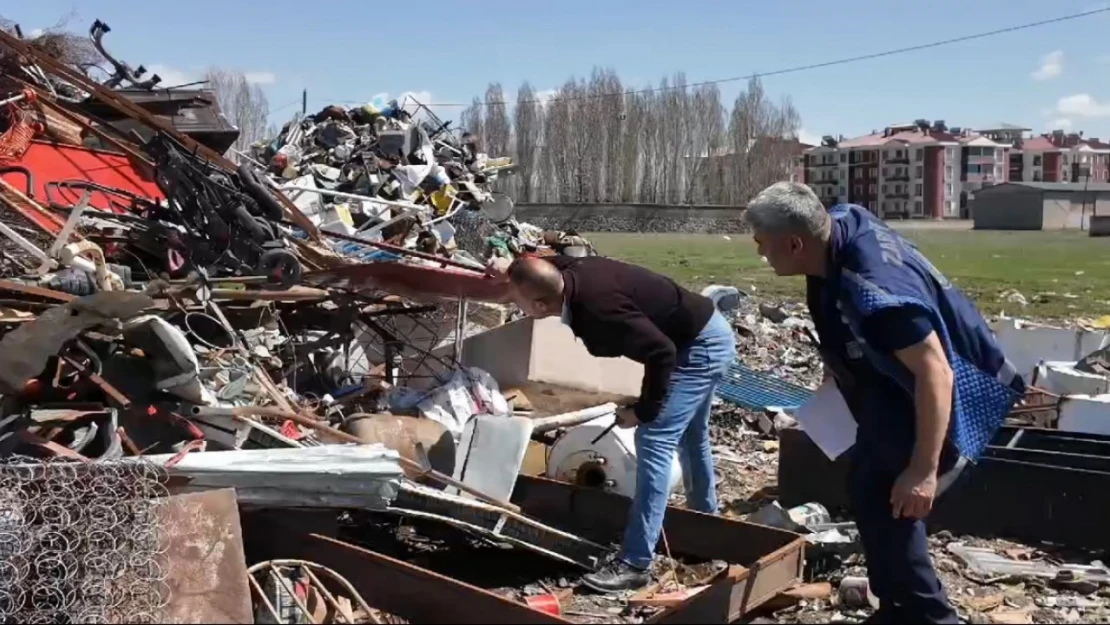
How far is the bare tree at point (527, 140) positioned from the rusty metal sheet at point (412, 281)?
57060 millimetres

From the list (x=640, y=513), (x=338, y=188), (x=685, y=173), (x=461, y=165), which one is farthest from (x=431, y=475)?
(x=685, y=173)

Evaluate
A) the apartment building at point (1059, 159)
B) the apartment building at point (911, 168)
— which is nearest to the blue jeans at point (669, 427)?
the apartment building at point (911, 168)

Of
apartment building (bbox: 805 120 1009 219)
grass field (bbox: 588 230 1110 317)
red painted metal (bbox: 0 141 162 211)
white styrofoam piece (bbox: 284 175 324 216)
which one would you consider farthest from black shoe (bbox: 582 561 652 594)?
apartment building (bbox: 805 120 1009 219)

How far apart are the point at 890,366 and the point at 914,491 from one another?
1.16 feet

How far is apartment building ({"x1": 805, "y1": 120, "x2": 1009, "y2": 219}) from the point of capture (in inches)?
3393

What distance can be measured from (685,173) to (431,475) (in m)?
63.6

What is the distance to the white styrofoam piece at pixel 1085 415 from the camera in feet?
19.6

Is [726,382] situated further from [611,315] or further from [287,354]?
[611,315]

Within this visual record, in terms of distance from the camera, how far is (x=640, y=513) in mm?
4289

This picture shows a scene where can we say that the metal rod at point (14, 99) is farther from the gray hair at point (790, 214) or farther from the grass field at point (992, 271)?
the grass field at point (992, 271)

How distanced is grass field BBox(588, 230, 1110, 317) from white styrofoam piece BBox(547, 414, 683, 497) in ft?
33.0

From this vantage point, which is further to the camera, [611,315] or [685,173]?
[685,173]

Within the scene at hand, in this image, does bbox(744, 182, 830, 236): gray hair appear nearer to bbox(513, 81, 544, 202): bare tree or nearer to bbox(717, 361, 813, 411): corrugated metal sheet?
bbox(717, 361, 813, 411): corrugated metal sheet

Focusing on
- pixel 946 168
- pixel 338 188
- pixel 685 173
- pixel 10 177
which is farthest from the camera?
pixel 946 168
